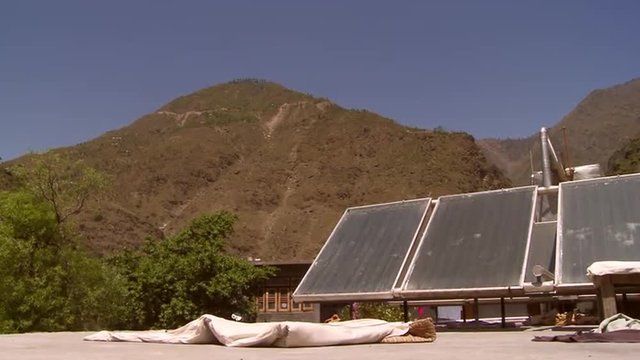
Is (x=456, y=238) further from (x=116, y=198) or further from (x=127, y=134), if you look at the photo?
(x=127, y=134)

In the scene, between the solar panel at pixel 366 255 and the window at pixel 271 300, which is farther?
the window at pixel 271 300

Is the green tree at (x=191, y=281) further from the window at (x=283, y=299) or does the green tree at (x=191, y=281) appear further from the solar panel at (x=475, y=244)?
the solar panel at (x=475, y=244)

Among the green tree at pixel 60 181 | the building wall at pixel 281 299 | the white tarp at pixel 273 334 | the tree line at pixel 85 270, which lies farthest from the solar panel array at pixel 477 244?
the building wall at pixel 281 299

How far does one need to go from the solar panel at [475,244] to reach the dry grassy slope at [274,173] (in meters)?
64.2

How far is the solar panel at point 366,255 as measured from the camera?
Answer: 39.2ft

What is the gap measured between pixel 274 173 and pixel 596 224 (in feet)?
301

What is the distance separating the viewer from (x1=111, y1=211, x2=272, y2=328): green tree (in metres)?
26.3

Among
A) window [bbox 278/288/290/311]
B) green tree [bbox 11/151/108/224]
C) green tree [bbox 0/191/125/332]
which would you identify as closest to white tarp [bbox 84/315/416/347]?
green tree [bbox 0/191/125/332]

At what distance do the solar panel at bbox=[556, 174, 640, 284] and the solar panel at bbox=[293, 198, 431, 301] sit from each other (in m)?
2.81

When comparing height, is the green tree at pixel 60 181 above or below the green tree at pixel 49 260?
above

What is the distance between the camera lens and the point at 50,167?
A: 73.0ft

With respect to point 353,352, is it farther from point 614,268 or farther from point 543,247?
point 543,247

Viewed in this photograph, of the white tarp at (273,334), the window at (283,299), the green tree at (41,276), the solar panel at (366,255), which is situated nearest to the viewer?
the white tarp at (273,334)

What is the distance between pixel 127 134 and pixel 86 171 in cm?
10699
